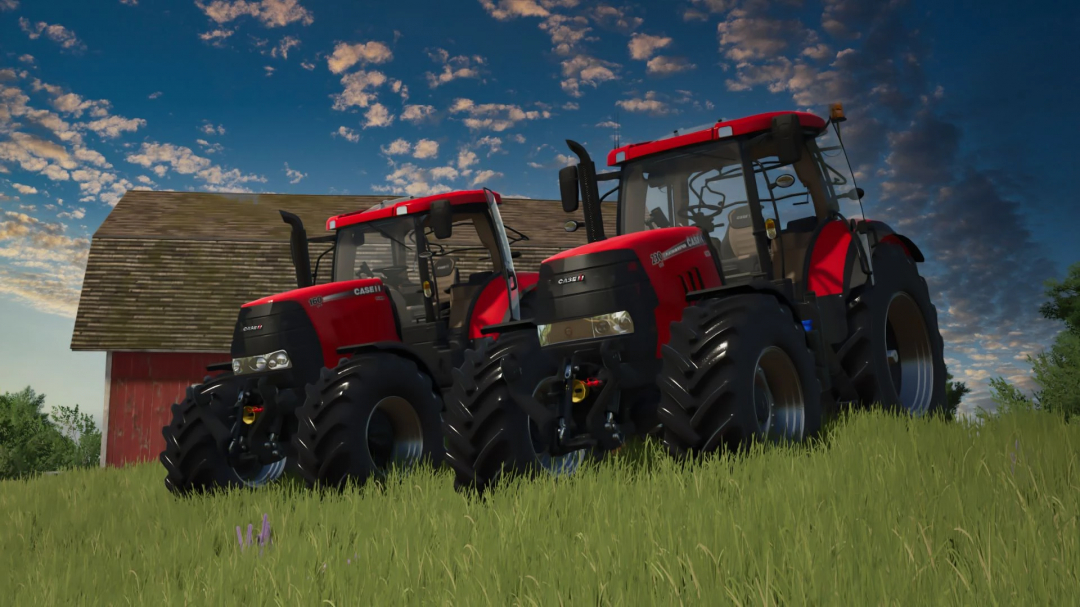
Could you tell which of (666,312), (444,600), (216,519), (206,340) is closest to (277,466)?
(216,519)

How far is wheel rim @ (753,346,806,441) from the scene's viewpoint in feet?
18.5

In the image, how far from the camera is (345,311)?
8.48m

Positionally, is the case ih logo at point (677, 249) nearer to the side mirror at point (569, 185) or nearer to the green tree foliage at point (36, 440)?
the side mirror at point (569, 185)

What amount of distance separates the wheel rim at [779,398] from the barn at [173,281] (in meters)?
12.4

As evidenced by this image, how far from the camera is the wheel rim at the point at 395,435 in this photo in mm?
7621

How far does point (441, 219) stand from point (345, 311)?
4.86ft

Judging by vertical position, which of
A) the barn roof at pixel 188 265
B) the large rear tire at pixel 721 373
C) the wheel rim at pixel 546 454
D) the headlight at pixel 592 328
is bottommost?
the wheel rim at pixel 546 454

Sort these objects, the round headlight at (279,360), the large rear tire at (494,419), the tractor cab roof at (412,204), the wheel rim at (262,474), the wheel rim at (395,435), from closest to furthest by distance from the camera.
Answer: the large rear tire at (494,419) → the wheel rim at (395,435) → the round headlight at (279,360) → the wheel rim at (262,474) → the tractor cab roof at (412,204)

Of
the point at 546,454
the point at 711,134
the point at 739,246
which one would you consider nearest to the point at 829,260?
the point at 739,246

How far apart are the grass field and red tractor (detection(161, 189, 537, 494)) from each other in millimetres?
927

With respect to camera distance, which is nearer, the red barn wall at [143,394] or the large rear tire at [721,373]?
the large rear tire at [721,373]

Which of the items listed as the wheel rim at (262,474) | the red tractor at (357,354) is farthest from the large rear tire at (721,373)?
the wheel rim at (262,474)

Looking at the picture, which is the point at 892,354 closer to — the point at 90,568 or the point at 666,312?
the point at 666,312

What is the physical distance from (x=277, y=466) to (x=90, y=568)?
3559 mm
